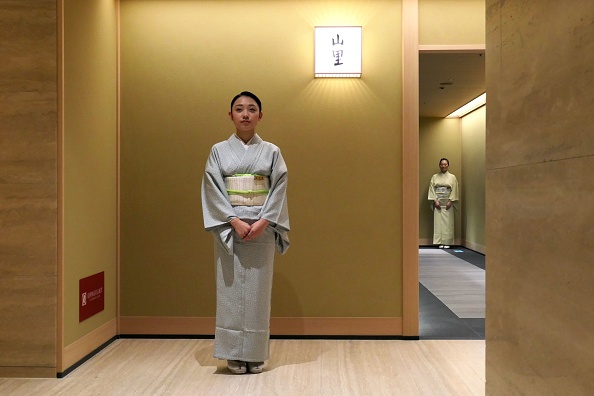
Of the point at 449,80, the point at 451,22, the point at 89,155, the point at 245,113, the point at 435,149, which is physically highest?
the point at 449,80

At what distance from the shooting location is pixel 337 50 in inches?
142

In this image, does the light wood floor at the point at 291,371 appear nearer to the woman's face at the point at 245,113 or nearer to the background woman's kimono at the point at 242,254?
the background woman's kimono at the point at 242,254

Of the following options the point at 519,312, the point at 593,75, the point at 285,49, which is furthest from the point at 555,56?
the point at 285,49

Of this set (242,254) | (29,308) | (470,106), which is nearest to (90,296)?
(29,308)

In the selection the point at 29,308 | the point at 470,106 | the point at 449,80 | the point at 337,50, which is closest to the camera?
the point at 29,308

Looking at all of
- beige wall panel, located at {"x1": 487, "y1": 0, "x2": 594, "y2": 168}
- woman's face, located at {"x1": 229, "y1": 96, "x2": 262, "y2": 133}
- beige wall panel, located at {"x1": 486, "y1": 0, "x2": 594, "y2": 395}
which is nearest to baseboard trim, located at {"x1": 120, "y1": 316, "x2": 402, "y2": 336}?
woman's face, located at {"x1": 229, "y1": 96, "x2": 262, "y2": 133}

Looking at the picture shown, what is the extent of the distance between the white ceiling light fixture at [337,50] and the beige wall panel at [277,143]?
0.23ft

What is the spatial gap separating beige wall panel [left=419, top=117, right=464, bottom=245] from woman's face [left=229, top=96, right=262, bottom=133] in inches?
316

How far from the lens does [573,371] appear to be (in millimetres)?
1415

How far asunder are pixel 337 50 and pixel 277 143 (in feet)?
2.63

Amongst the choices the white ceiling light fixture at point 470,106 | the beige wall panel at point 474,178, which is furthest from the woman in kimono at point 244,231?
the beige wall panel at point 474,178

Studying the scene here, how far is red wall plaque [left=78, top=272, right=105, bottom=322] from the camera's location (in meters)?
3.06

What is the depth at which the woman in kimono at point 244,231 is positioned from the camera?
2.90 meters

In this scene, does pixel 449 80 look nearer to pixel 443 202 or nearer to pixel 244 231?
pixel 443 202
